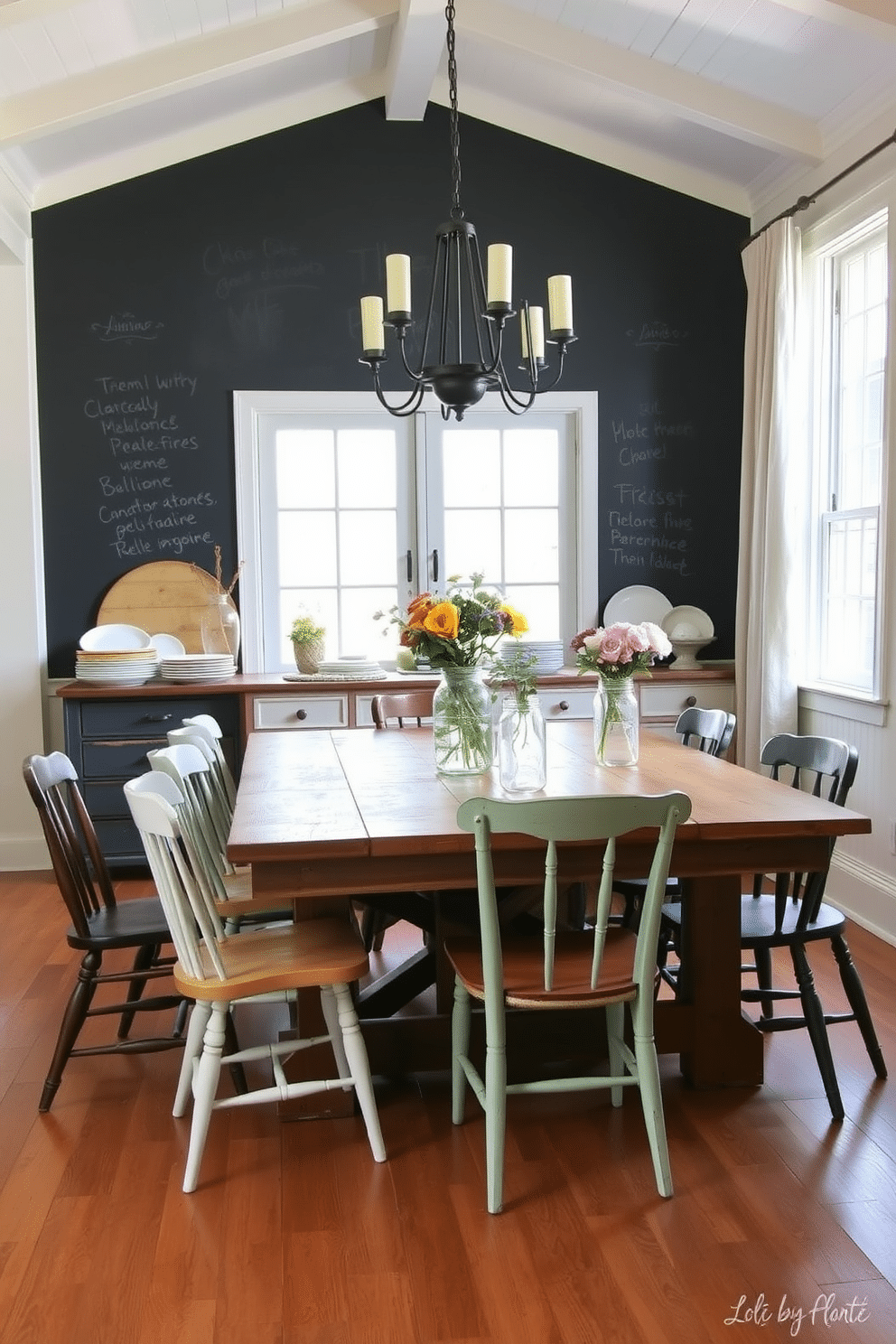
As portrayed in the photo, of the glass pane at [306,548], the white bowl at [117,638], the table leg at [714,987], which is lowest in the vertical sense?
the table leg at [714,987]

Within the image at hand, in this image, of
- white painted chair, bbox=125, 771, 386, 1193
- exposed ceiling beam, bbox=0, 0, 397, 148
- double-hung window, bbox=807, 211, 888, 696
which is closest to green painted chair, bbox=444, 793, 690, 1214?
white painted chair, bbox=125, 771, 386, 1193

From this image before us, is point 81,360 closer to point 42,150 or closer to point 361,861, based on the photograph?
point 42,150

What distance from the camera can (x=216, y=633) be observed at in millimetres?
5602

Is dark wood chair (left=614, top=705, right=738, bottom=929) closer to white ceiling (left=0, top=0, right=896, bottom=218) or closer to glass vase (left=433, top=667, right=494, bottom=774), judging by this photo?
glass vase (left=433, top=667, right=494, bottom=774)

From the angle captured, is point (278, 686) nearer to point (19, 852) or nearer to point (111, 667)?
point (111, 667)

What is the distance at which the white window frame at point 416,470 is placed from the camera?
561cm

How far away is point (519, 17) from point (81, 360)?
2.36 meters

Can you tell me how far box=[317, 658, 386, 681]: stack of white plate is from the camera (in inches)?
208

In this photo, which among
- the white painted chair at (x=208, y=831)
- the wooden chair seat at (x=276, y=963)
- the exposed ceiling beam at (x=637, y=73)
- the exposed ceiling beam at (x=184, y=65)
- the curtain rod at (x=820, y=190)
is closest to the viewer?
the wooden chair seat at (x=276, y=963)

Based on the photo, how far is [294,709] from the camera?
5238 mm

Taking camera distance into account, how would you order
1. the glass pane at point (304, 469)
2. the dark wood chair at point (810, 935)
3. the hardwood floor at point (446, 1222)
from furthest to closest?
1. the glass pane at point (304, 469)
2. the dark wood chair at point (810, 935)
3. the hardwood floor at point (446, 1222)

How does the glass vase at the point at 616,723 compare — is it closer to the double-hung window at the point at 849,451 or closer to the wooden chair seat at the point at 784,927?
the wooden chair seat at the point at 784,927

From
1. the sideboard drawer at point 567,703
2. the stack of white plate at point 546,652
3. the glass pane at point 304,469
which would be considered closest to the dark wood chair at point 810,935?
the sideboard drawer at point 567,703

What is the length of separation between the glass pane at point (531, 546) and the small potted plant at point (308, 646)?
997mm
